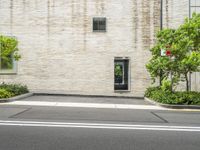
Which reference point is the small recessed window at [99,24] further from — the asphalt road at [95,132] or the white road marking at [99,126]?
the white road marking at [99,126]

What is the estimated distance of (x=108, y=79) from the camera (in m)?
28.5

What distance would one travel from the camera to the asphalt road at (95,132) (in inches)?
352

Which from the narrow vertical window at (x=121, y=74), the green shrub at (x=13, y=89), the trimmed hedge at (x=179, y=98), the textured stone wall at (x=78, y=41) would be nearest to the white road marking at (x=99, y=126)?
the trimmed hedge at (x=179, y=98)

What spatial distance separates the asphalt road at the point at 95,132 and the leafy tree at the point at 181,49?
19.6 ft

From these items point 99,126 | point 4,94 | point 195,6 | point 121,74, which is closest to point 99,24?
point 121,74

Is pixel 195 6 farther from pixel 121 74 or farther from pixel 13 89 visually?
pixel 13 89

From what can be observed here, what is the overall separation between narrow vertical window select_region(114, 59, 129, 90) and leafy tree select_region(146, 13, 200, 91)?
21.8ft

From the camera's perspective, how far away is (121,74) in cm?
2916

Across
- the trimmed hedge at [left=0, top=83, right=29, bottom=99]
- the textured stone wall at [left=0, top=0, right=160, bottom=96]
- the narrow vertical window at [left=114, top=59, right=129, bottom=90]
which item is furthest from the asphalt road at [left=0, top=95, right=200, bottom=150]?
the narrow vertical window at [left=114, top=59, right=129, bottom=90]

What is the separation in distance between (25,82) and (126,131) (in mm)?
18254

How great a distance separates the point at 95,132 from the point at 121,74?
18.5 metres

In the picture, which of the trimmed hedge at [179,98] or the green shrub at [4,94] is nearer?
the trimmed hedge at [179,98]

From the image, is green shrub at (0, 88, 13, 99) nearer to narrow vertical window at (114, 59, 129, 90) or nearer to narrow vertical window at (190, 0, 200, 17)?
narrow vertical window at (114, 59, 129, 90)

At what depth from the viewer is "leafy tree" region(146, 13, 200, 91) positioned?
20.5m
